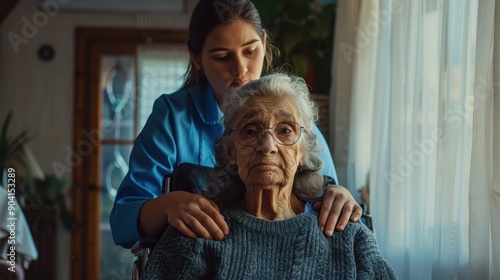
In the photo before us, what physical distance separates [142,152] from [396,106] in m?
0.97

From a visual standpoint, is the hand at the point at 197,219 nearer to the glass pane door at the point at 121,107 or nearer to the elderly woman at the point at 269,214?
the elderly woman at the point at 269,214

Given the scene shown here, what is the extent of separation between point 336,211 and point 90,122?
14.2 ft

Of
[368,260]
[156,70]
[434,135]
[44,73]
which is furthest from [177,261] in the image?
[44,73]

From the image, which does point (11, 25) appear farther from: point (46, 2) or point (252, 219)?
point (252, 219)

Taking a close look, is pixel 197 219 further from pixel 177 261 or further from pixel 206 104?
pixel 206 104

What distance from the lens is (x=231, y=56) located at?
6.94 feet

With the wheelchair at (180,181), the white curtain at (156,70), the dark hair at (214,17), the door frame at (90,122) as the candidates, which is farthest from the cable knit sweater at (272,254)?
the door frame at (90,122)

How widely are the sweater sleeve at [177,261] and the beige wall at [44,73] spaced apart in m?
4.24

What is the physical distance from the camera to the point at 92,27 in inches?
231

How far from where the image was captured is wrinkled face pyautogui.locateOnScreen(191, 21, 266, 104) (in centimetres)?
210

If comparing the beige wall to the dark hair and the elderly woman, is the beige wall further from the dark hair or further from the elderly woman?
the elderly woman

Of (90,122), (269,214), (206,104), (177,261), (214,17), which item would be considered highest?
(214,17)

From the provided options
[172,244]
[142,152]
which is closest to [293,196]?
[172,244]

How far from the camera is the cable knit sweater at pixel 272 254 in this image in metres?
1.70
